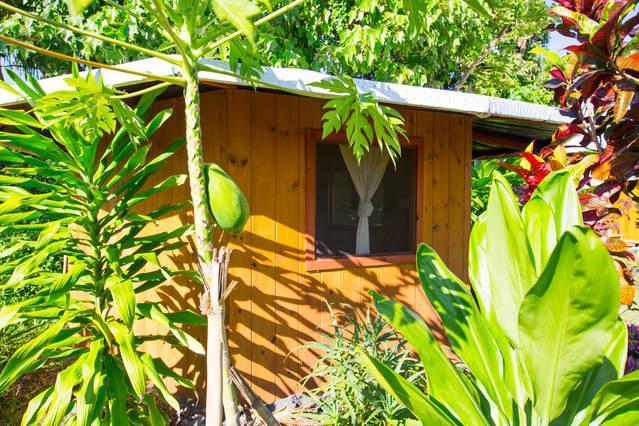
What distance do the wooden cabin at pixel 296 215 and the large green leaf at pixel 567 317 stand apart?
7.33 feet

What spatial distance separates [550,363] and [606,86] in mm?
1171

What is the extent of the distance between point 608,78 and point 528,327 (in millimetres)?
1162

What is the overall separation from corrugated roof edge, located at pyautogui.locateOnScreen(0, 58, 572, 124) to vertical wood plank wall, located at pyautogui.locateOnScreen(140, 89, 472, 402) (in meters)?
0.61

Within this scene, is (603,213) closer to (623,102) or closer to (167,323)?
(623,102)

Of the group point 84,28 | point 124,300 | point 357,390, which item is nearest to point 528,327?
point 124,300

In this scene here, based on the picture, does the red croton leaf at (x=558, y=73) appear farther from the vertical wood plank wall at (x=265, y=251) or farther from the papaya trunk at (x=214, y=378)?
the vertical wood plank wall at (x=265, y=251)

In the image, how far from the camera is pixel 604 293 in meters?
1.01

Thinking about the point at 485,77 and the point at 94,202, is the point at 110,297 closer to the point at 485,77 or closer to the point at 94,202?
the point at 94,202

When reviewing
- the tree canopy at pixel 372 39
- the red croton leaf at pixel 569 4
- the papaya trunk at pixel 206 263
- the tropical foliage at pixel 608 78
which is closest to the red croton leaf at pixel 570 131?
the tropical foliage at pixel 608 78

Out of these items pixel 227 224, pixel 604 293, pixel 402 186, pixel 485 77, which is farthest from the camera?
pixel 485 77

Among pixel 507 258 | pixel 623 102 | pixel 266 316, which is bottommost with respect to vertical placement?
pixel 266 316

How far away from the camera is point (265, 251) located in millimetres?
3754

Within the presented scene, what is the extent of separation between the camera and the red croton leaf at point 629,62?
5.37 feet

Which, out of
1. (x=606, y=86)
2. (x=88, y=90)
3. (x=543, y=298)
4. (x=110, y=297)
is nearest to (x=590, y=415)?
(x=543, y=298)
